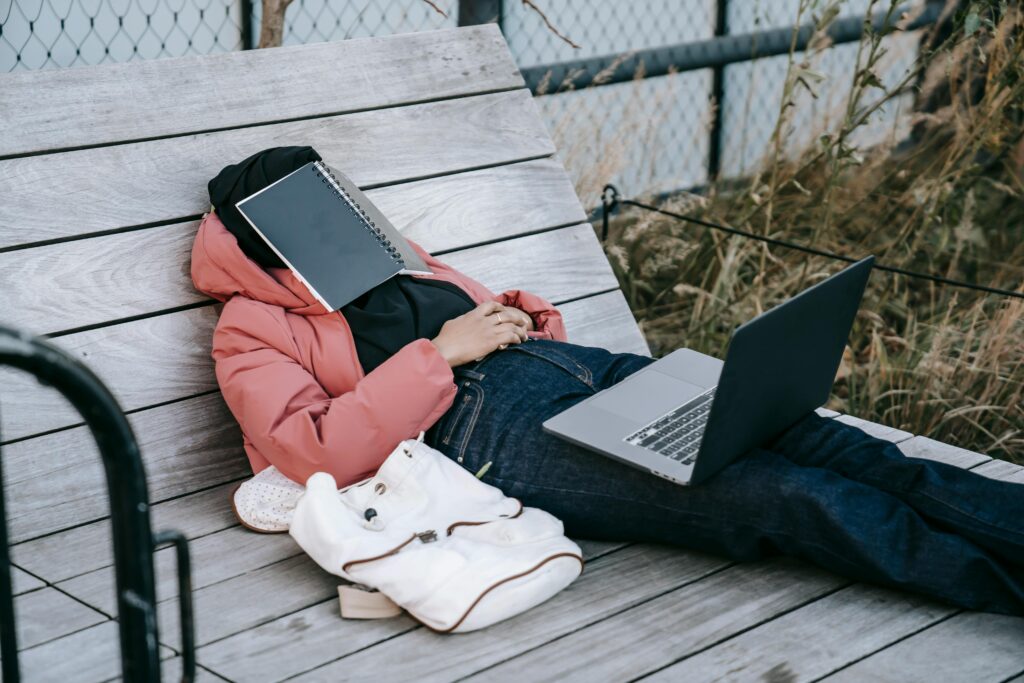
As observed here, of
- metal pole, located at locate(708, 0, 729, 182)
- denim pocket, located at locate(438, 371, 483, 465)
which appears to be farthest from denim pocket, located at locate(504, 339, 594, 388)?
metal pole, located at locate(708, 0, 729, 182)

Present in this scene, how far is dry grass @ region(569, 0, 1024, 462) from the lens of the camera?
10.4 feet

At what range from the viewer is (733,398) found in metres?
1.80

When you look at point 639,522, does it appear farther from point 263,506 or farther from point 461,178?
point 461,178

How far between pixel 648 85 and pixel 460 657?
3567mm

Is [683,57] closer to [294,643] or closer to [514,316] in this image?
[514,316]

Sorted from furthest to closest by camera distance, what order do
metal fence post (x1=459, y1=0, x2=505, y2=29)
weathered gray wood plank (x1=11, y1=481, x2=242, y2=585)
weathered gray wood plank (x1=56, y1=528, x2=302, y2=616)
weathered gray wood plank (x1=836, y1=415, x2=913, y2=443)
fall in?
metal fence post (x1=459, y1=0, x2=505, y2=29) → weathered gray wood plank (x1=836, y1=415, x2=913, y2=443) → weathered gray wood plank (x1=11, y1=481, x2=242, y2=585) → weathered gray wood plank (x1=56, y1=528, x2=302, y2=616)

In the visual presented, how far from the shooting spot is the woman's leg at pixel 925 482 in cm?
189

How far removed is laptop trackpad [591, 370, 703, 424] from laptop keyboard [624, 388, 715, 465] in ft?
0.07

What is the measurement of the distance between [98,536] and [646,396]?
1.08 metres

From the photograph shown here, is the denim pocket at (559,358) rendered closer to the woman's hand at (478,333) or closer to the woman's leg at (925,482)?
the woman's hand at (478,333)

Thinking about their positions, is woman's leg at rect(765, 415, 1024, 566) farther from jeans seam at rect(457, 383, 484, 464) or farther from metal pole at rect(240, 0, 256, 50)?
metal pole at rect(240, 0, 256, 50)

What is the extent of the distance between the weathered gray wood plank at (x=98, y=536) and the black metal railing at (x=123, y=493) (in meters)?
0.99

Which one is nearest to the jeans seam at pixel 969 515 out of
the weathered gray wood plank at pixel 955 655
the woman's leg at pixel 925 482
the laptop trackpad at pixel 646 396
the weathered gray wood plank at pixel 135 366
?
the woman's leg at pixel 925 482

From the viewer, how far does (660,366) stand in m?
2.40
